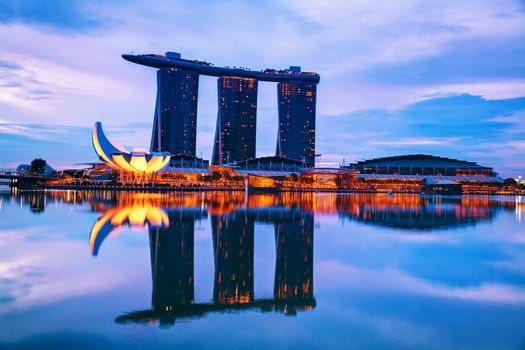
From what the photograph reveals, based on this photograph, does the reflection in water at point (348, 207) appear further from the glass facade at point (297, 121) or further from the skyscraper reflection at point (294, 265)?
the glass facade at point (297, 121)

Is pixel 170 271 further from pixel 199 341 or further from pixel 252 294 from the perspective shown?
pixel 199 341

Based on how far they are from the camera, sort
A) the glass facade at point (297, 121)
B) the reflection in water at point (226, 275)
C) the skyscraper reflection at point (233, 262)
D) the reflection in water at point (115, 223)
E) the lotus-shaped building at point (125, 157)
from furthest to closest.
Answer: the glass facade at point (297, 121), the lotus-shaped building at point (125, 157), the reflection in water at point (115, 223), the skyscraper reflection at point (233, 262), the reflection in water at point (226, 275)

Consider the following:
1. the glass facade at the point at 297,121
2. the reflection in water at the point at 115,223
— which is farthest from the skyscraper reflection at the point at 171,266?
the glass facade at the point at 297,121

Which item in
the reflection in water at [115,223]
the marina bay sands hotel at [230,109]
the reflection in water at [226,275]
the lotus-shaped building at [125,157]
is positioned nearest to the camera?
the reflection in water at [226,275]

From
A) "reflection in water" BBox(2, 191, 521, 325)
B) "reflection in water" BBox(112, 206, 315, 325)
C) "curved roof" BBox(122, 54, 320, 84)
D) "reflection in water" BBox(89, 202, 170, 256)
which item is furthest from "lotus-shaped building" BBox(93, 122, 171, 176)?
"reflection in water" BBox(112, 206, 315, 325)

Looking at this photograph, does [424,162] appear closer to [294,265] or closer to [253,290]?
[294,265]

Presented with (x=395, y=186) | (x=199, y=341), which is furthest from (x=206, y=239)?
(x=395, y=186)
